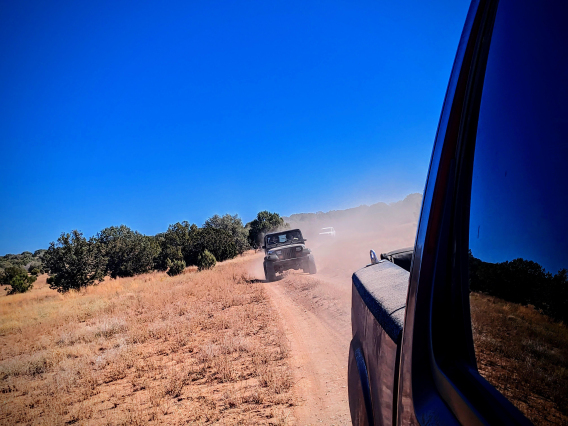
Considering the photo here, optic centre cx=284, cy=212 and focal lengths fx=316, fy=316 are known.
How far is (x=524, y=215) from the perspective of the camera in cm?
62

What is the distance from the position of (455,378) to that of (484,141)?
23.7 inches

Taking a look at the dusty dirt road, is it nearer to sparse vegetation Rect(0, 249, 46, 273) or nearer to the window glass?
the window glass

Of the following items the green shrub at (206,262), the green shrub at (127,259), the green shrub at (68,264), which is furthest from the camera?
the green shrub at (127,259)

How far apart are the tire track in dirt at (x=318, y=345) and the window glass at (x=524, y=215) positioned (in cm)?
314

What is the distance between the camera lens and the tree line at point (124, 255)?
21.6 m

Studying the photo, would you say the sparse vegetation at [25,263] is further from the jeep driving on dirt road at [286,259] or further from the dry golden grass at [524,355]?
Answer: the dry golden grass at [524,355]

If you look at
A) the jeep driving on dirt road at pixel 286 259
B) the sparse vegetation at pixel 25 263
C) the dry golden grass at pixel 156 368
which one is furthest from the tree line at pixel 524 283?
the sparse vegetation at pixel 25 263

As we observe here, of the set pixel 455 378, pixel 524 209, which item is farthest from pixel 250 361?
pixel 524 209

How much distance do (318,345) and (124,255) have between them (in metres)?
34.0

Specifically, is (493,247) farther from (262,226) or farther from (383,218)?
(262,226)

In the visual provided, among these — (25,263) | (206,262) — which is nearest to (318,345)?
(206,262)

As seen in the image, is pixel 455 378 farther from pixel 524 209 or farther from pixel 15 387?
pixel 15 387

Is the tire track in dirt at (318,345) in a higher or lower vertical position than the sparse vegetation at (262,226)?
lower

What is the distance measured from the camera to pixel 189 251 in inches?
1393
